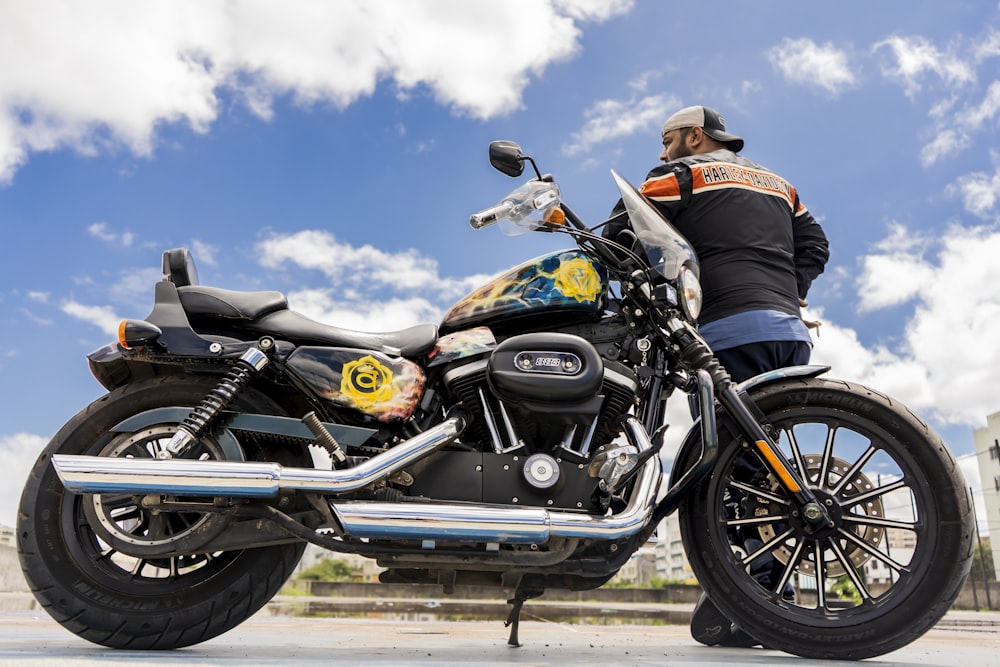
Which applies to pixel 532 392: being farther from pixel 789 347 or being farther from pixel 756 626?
pixel 789 347

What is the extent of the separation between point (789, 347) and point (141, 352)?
267 centimetres

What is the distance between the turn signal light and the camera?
9.07 feet

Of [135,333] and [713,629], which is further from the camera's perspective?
[713,629]

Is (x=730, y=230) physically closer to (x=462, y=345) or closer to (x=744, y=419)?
(x=744, y=419)

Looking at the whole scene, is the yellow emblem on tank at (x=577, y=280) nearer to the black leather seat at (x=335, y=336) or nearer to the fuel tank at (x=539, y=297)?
the fuel tank at (x=539, y=297)

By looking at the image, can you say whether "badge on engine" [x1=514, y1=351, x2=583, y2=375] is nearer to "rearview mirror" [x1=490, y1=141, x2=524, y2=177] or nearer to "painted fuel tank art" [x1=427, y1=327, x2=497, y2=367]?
"painted fuel tank art" [x1=427, y1=327, x2=497, y2=367]

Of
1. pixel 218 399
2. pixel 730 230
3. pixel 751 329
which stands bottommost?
pixel 218 399

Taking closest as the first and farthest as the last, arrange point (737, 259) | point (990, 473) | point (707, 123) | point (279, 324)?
1. point (279, 324)
2. point (737, 259)
3. point (707, 123)
4. point (990, 473)

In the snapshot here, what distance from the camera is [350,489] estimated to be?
102 inches

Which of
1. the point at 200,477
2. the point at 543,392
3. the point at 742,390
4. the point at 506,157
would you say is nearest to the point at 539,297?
the point at 543,392

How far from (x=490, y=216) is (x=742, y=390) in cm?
116

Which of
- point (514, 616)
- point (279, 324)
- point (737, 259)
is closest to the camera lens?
point (279, 324)

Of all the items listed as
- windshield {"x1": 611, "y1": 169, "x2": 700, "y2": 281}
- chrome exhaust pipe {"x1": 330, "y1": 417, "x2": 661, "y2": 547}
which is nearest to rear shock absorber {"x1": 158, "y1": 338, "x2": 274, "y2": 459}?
chrome exhaust pipe {"x1": 330, "y1": 417, "x2": 661, "y2": 547}

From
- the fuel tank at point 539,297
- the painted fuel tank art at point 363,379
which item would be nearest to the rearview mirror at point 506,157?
the fuel tank at point 539,297
